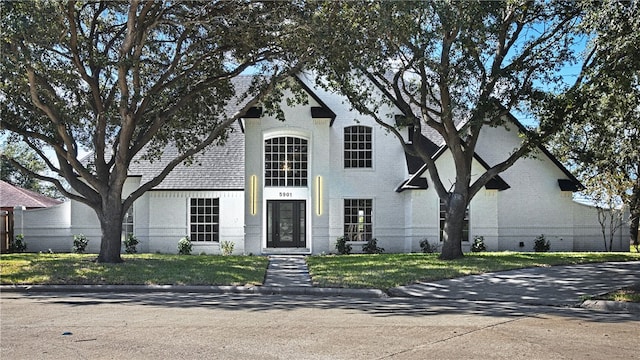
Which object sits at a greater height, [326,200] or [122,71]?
[122,71]

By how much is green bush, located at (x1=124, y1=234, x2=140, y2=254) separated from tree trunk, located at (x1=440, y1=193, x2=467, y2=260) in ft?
46.6

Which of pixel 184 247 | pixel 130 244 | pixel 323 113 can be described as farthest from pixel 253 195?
pixel 130 244

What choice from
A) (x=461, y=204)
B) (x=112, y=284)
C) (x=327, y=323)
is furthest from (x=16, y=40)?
(x=461, y=204)

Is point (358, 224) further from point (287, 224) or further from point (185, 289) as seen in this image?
point (185, 289)

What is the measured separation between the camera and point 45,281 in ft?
53.9

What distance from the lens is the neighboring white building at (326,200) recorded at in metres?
28.9

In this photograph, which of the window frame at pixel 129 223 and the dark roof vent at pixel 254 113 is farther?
the window frame at pixel 129 223

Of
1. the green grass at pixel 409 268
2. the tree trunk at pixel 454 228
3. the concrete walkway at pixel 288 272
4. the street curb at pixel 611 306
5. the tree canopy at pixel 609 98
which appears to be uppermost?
the tree canopy at pixel 609 98

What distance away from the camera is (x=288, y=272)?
787 inches

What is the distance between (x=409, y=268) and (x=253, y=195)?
36.4ft

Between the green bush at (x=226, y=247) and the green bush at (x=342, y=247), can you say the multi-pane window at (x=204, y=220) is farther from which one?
the green bush at (x=342, y=247)

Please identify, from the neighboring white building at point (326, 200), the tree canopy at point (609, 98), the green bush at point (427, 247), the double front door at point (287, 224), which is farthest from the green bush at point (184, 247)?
the tree canopy at point (609, 98)

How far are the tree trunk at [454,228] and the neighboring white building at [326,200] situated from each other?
660 cm

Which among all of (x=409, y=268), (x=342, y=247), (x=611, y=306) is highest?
(x=342, y=247)
